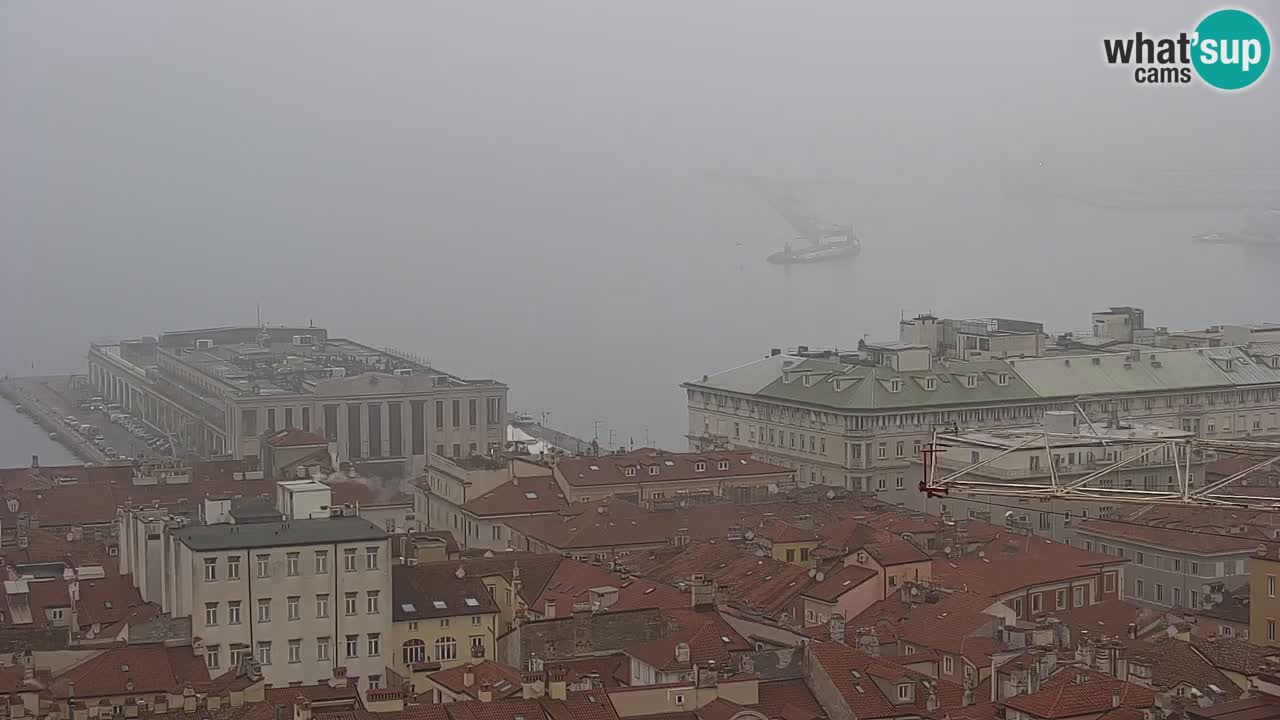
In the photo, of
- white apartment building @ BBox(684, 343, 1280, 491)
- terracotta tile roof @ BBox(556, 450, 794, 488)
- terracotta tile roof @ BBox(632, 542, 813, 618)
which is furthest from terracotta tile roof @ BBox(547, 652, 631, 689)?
white apartment building @ BBox(684, 343, 1280, 491)

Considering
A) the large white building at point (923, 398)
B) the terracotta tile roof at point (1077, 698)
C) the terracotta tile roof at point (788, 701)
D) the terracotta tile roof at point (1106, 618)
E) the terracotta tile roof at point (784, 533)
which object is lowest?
the terracotta tile roof at point (1106, 618)

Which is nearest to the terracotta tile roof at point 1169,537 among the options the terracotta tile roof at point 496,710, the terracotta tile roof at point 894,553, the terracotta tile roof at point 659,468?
the terracotta tile roof at point 894,553

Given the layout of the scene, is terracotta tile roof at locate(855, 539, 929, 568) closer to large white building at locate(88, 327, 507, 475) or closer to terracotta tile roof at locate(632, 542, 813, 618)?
terracotta tile roof at locate(632, 542, 813, 618)

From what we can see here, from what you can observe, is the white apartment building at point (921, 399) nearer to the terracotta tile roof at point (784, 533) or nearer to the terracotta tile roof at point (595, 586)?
the terracotta tile roof at point (784, 533)

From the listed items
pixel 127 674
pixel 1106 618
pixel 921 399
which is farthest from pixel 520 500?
pixel 127 674

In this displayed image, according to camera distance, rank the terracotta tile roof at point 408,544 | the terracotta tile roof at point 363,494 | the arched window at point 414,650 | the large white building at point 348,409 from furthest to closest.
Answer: the large white building at point 348,409 < the terracotta tile roof at point 363,494 < the terracotta tile roof at point 408,544 < the arched window at point 414,650
